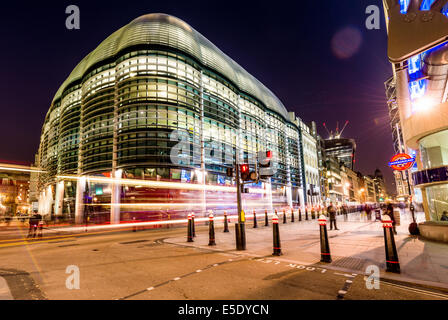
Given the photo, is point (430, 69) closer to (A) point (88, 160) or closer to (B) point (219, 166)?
(B) point (219, 166)

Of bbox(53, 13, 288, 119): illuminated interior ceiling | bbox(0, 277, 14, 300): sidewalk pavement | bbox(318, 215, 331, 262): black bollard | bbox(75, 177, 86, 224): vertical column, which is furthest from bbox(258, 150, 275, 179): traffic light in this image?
bbox(75, 177, 86, 224): vertical column

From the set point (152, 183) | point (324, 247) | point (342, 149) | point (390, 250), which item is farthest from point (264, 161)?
point (342, 149)

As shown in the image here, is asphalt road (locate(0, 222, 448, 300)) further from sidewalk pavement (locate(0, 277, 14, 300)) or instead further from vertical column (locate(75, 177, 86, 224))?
vertical column (locate(75, 177, 86, 224))

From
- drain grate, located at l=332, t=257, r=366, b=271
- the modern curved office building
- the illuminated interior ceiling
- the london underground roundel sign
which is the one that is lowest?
drain grate, located at l=332, t=257, r=366, b=271

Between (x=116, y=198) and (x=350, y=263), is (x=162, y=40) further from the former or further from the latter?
(x=350, y=263)

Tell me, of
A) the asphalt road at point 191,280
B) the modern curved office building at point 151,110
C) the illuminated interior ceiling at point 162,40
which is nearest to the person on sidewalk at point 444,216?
the asphalt road at point 191,280

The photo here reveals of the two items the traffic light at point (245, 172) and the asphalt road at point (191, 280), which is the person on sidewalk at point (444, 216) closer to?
the asphalt road at point (191, 280)

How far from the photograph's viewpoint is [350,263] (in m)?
6.40

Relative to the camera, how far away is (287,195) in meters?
67.4

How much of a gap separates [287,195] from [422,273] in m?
64.1

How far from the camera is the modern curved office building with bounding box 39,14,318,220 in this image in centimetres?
3403

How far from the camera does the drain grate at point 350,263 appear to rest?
235 inches

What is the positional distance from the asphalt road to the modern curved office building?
27.1 m
